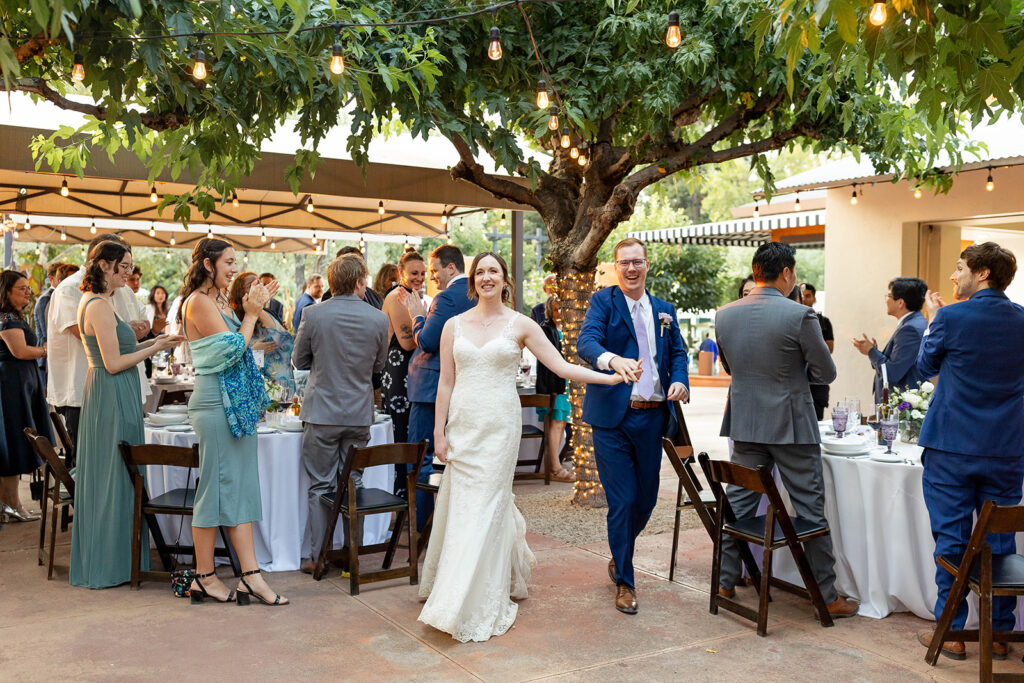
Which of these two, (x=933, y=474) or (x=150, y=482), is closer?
(x=933, y=474)

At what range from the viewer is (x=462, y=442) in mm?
4301

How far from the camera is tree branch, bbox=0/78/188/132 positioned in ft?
14.5

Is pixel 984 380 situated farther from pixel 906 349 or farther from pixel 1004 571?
pixel 906 349

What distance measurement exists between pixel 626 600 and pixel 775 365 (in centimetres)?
146

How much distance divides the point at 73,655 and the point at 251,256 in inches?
1566

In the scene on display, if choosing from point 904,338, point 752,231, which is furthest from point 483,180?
point 752,231

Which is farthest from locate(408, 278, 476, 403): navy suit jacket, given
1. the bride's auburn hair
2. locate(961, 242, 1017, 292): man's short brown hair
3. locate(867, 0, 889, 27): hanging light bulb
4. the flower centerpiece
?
locate(867, 0, 889, 27): hanging light bulb

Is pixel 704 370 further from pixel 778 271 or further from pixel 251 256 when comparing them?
pixel 251 256

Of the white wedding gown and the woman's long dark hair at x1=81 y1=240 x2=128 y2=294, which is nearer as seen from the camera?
the white wedding gown

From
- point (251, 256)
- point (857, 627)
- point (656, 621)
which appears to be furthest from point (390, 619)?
point (251, 256)

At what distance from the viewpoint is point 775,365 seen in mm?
4379

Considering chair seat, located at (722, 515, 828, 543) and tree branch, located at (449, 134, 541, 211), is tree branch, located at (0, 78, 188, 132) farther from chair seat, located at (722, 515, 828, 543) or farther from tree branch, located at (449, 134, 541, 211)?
chair seat, located at (722, 515, 828, 543)

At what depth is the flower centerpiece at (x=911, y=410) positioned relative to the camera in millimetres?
4824

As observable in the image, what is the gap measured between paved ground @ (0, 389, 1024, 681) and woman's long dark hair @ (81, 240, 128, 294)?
1745 mm
